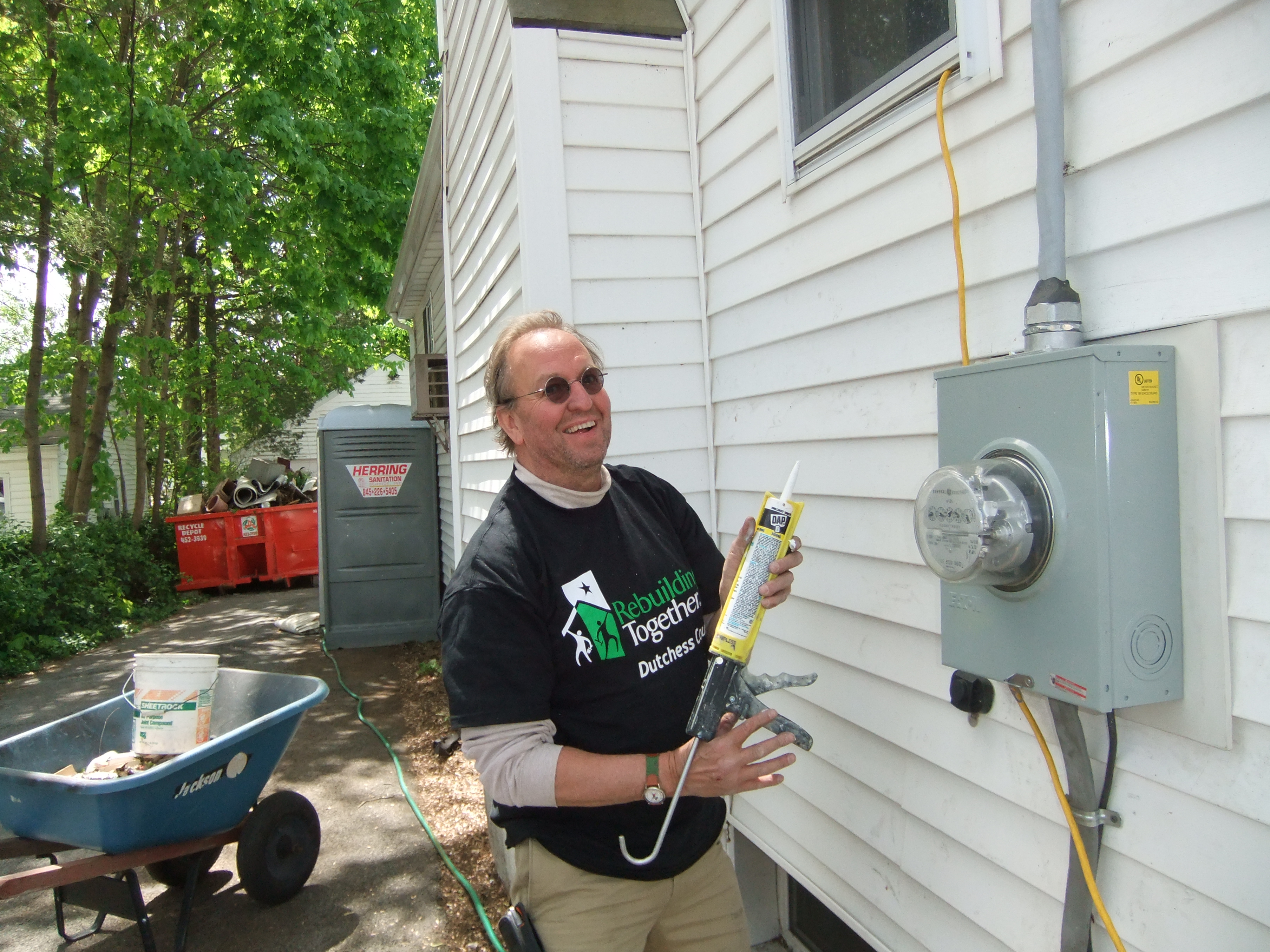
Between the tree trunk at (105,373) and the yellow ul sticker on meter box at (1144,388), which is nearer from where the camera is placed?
the yellow ul sticker on meter box at (1144,388)

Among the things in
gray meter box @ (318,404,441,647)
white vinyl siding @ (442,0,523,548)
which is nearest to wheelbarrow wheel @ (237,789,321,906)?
white vinyl siding @ (442,0,523,548)

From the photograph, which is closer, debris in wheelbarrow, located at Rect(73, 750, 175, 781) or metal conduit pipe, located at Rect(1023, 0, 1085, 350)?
metal conduit pipe, located at Rect(1023, 0, 1085, 350)

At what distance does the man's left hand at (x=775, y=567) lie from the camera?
6.14 ft

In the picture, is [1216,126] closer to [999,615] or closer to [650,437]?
[999,615]

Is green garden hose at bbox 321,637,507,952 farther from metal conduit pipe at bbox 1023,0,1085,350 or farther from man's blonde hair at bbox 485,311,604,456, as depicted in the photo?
metal conduit pipe at bbox 1023,0,1085,350

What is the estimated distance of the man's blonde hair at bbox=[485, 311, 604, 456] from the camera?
217cm

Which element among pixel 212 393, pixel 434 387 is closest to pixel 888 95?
pixel 434 387

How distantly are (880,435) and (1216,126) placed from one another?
3.47 ft

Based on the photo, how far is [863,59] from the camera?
2.36m

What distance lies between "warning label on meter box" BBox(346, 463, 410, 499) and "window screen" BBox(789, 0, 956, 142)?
7174 millimetres

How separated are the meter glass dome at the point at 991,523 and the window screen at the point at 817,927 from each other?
1.89m

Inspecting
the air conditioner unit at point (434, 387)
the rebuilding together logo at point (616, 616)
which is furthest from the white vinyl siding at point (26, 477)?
the rebuilding together logo at point (616, 616)

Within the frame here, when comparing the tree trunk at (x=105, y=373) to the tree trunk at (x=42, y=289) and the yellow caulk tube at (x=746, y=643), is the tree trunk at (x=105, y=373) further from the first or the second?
the yellow caulk tube at (x=746, y=643)

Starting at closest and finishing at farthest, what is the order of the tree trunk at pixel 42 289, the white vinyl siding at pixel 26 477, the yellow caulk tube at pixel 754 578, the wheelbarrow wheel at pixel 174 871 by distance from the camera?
the yellow caulk tube at pixel 754 578 < the wheelbarrow wheel at pixel 174 871 < the tree trunk at pixel 42 289 < the white vinyl siding at pixel 26 477
